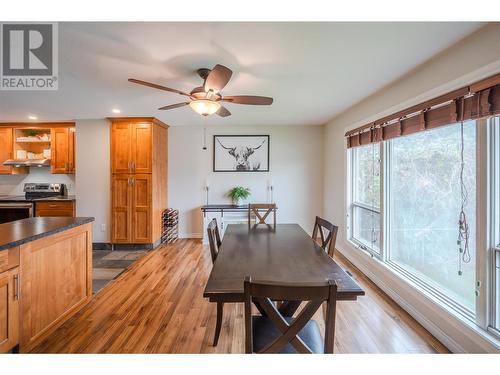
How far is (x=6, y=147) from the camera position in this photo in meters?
4.54

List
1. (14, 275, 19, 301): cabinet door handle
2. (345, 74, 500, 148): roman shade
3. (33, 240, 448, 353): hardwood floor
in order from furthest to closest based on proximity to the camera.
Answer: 1. (33, 240, 448, 353): hardwood floor
2. (14, 275, 19, 301): cabinet door handle
3. (345, 74, 500, 148): roman shade

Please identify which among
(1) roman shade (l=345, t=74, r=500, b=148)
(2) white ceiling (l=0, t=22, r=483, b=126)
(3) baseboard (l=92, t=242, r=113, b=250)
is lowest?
(3) baseboard (l=92, t=242, r=113, b=250)

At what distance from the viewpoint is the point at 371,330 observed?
2.08 metres

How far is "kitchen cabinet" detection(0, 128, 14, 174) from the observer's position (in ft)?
14.8

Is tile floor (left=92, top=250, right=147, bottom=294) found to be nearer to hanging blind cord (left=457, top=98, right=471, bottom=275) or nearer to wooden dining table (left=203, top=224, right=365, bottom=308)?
wooden dining table (left=203, top=224, right=365, bottom=308)

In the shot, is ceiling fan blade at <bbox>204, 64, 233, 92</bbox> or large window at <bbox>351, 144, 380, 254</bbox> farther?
large window at <bbox>351, 144, 380, 254</bbox>

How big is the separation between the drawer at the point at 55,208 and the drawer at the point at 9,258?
10.3ft

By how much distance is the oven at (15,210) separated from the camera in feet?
13.6

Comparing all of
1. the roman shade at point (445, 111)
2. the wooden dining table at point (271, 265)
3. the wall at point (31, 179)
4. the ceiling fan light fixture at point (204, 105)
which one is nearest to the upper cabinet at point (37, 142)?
the wall at point (31, 179)

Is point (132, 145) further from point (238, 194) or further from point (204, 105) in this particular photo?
point (204, 105)

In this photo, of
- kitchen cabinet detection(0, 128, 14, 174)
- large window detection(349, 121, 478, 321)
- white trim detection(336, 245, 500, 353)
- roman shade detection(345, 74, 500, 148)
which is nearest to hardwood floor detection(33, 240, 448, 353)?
white trim detection(336, 245, 500, 353)

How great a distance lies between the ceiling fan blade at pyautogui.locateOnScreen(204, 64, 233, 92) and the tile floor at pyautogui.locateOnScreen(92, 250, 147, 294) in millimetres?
2647

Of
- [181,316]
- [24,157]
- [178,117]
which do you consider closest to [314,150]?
[178,117]
